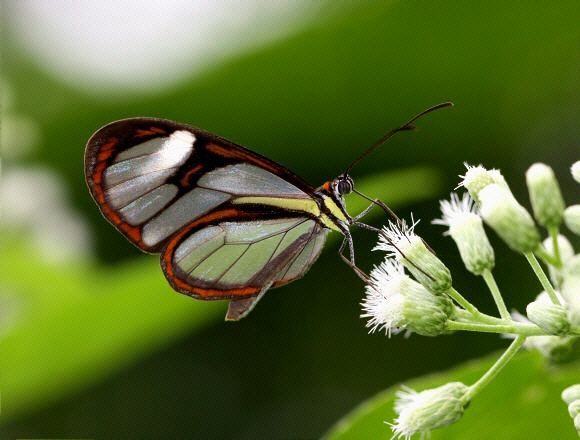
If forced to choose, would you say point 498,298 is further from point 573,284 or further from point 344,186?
point 344,186

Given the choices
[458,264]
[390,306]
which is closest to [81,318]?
[390,306]

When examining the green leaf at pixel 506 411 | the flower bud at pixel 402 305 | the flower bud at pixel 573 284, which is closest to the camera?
the flower bud at pixel 573 284

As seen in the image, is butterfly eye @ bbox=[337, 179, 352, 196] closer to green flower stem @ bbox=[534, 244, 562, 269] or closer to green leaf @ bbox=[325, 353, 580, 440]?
green leaf @ bbox=[325, 353, 580, 440]

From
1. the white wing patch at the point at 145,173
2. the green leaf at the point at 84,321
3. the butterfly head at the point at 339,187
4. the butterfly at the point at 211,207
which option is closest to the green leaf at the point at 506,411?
the butterfly at the point at 211,207

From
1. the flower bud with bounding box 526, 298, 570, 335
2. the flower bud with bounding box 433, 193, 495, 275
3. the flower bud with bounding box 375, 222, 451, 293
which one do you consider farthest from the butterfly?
the flower bud with bounding box 526, 298, 570, 335

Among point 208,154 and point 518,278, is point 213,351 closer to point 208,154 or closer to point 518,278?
point 518,278

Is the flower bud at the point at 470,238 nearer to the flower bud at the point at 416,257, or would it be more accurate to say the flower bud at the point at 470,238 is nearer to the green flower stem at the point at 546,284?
the flower bud at the point at 416,257
